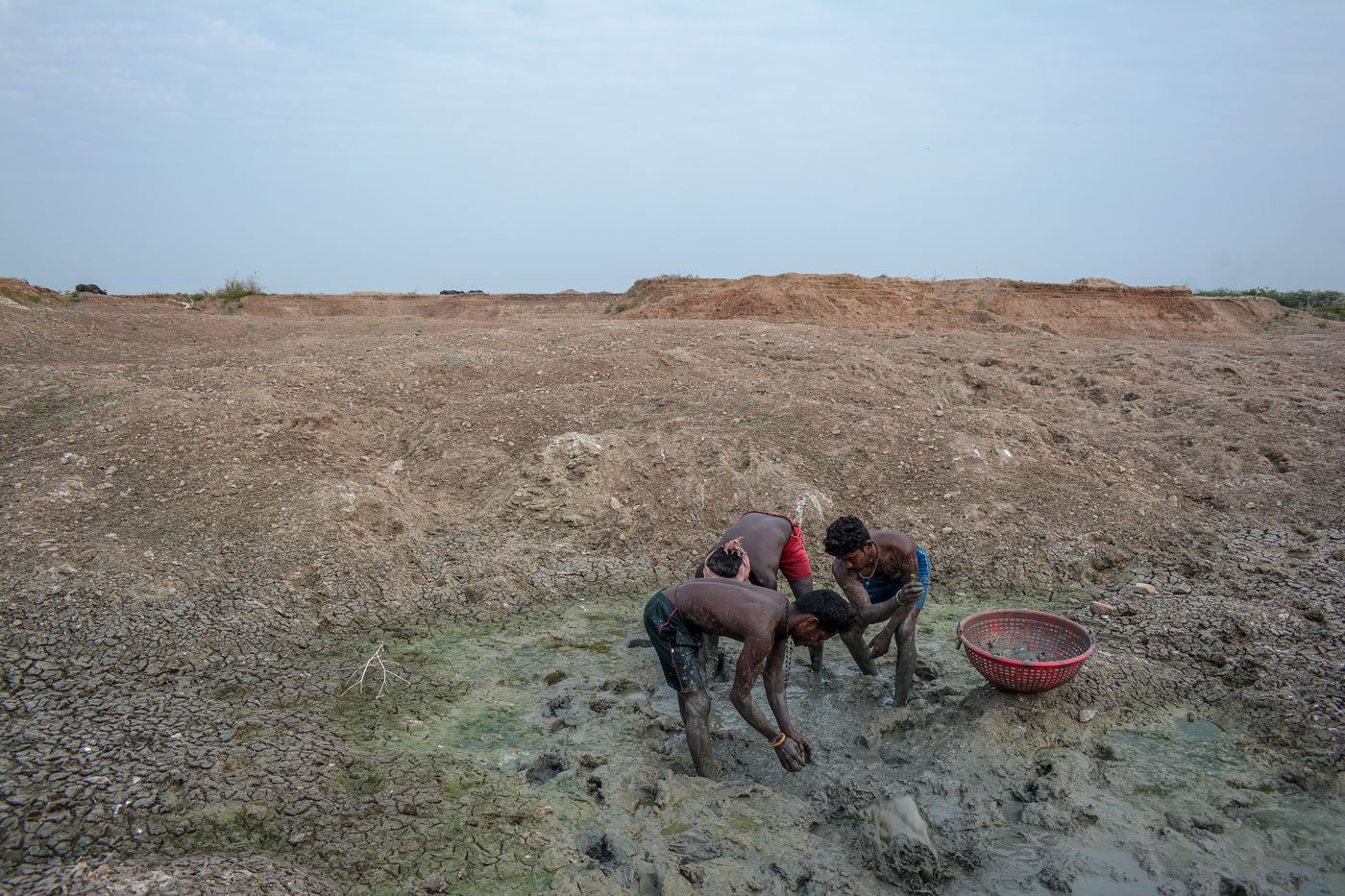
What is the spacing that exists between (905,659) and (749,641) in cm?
132

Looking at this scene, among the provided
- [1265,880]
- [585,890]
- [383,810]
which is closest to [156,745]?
[383,810]

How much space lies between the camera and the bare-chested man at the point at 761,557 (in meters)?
4.68

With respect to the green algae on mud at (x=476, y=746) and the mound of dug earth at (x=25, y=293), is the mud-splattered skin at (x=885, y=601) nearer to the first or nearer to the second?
the green algae on mud at (x=476, y=746)

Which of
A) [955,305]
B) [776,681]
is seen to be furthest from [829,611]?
[955,305]

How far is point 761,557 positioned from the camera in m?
4.86

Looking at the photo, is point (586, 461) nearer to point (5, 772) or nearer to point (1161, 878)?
point (5, 772)

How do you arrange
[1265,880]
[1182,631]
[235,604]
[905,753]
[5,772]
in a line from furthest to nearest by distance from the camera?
[235,604], [1182,631], [905,753], [5,772], [1265,880]

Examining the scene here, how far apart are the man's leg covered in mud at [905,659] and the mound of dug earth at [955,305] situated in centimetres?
1256

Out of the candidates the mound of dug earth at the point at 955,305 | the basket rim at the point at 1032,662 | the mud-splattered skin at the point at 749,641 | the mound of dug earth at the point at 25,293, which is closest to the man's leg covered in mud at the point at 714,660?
the mud-splattered skin at the point at 749,641

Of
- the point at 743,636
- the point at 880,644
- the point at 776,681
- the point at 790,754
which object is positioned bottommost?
the point at 790,754

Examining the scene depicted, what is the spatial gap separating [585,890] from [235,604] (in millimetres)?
3621

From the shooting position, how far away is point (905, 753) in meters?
4.26

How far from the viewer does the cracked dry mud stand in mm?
3494

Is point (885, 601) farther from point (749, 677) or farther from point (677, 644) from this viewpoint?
point (677, 644)
